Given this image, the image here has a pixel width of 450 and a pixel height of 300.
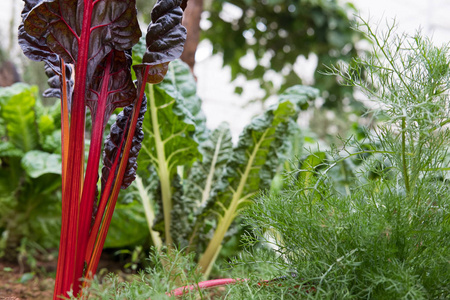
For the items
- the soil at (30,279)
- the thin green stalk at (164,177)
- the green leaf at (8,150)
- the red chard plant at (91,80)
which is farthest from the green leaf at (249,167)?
the green leaf at (8,150)

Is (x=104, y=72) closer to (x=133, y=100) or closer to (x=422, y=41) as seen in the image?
(x=133, y=100)

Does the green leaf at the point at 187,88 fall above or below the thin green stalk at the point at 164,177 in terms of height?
above

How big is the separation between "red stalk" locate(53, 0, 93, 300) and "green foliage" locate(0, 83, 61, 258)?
3.29 feet

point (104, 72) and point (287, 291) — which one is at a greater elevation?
point (104, 72)

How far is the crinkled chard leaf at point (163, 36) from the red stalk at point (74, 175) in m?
0.12

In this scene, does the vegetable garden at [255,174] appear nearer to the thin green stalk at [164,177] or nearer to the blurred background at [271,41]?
the thin green stalk at [164,177]

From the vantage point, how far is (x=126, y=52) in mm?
889

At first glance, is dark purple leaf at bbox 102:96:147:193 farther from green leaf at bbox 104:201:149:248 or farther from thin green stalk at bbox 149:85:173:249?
green leaf at bbox 104:201:149:248

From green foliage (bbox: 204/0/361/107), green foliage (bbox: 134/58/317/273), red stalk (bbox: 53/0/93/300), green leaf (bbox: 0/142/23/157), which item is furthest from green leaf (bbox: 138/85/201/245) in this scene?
green foliage (bbox: 204/0/361/107)

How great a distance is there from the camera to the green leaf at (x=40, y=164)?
1.50m

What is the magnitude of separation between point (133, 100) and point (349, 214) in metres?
0.53

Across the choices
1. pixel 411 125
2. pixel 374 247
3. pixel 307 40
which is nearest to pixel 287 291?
pixel 374 247

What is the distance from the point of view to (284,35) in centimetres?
373

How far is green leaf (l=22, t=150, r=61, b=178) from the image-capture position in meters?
1.50
